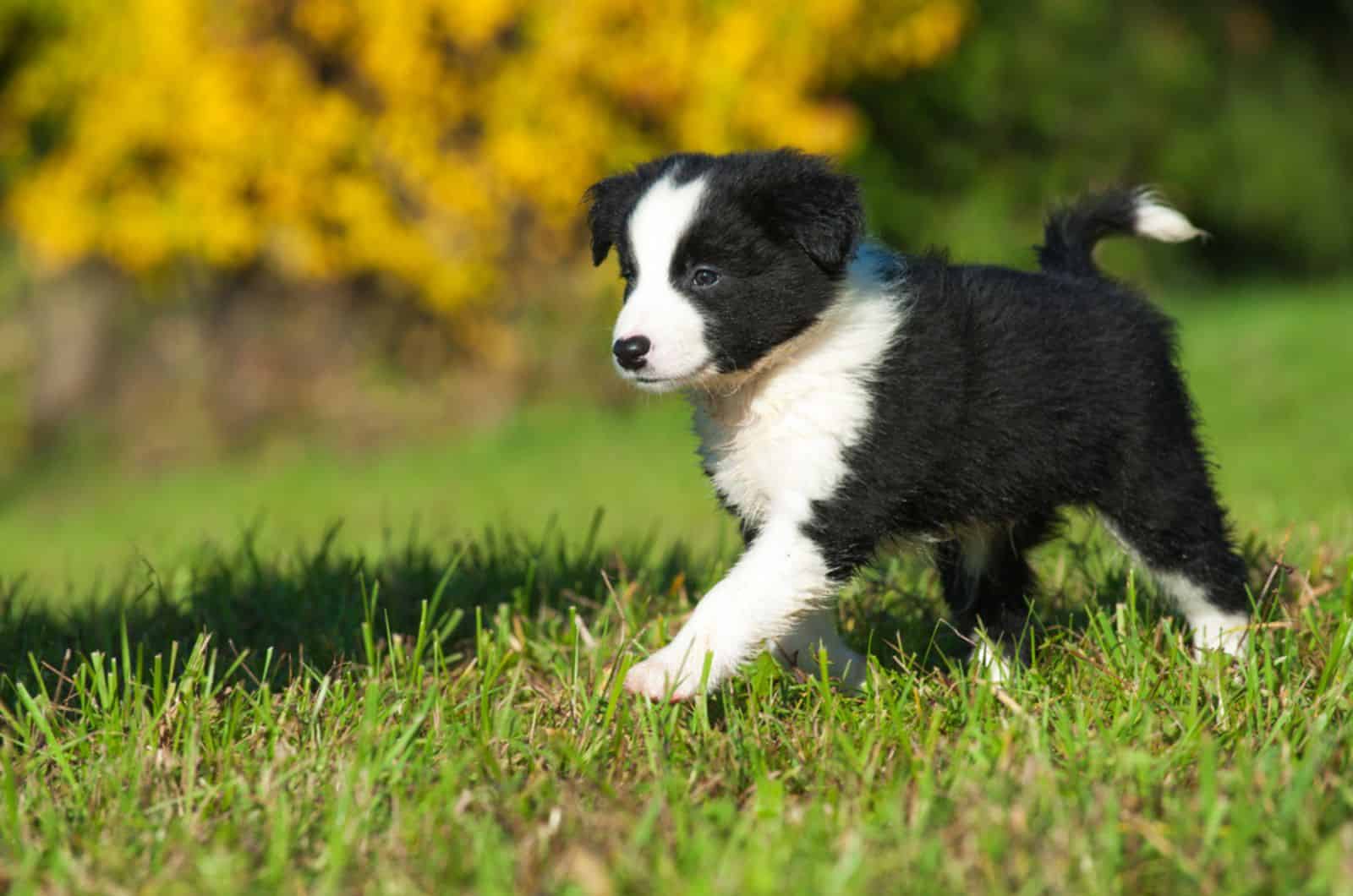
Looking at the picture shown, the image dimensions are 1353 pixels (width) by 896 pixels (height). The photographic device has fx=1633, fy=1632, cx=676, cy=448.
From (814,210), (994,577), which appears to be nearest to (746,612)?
(814,210)

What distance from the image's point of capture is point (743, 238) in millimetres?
3691

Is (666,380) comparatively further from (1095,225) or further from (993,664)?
(1095,225)

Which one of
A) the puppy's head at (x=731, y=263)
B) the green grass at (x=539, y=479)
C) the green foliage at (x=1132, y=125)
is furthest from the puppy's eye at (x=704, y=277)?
the green foliage at (x=1132, y=125)

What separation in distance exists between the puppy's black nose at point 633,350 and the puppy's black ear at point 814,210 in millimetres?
410

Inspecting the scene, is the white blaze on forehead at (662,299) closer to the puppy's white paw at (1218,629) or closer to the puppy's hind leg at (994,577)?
the puppy's hind leg at (994,577)

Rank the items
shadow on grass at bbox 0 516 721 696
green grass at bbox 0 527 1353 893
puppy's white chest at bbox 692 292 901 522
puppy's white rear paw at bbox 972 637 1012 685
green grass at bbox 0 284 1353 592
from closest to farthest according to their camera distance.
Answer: green grass at bbox 0 527 1353 893, puppy's white rear paw at bbox 972 637 1012 685, puppy's white chest at bbox 692 292 901 522, shadow on grass at bbox 0 516 721 696, green grass at bbox 0 284 1353 592

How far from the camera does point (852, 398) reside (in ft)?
12.0

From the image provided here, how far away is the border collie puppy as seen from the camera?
3.57 m

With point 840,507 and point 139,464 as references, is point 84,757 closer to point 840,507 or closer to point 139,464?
point 840,507

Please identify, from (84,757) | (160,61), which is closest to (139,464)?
(160,61)

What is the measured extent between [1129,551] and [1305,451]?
7.09 m

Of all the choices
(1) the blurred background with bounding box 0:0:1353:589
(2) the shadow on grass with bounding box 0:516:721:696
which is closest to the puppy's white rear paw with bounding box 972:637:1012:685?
(2) the shadow on grass with bounding box 0:516:721:696

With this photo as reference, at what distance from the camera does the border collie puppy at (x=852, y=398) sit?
3566 millimetres

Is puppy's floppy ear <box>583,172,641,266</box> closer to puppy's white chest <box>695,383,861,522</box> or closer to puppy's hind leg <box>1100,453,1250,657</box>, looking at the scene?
puppy's white chest <box>695,383,861,522</box>
